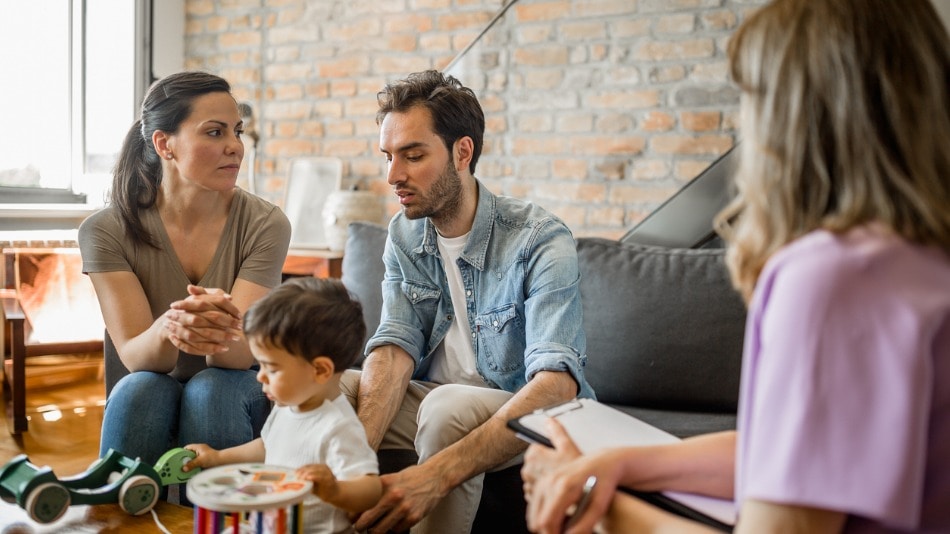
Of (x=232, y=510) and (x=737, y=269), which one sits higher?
(x=737, y=269)

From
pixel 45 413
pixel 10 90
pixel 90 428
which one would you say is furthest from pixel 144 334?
pixel 10 90

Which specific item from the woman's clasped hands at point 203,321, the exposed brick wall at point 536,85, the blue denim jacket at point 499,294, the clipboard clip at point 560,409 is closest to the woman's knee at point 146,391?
the woman's clasped hands at point 203,321

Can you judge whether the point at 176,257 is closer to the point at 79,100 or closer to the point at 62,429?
the point at 62,429

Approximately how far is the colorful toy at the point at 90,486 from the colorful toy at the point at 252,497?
0.21 metres

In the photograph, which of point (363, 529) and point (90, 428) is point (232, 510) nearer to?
point (363, 529)

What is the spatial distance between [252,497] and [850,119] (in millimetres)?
774

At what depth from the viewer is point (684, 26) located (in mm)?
2928

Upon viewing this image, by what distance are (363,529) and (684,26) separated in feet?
7.35

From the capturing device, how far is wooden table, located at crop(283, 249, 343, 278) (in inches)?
128

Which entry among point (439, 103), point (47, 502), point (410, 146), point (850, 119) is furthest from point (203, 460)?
point (850, 119)

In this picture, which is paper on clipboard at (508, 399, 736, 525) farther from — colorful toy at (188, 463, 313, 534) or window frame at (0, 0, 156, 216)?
window frame at (0, 0, 156, 216)

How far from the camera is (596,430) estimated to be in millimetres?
1112

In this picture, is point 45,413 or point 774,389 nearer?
point 774,389

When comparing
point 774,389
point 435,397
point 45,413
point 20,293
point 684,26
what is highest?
point 684,26
